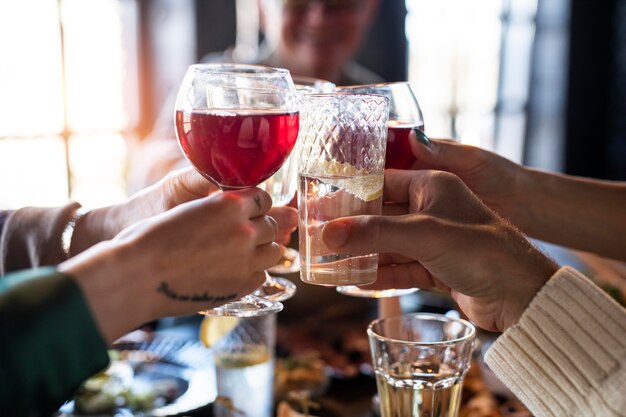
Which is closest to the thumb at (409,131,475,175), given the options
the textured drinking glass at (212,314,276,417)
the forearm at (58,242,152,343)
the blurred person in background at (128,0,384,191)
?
the textured drinking glass at (212,314,276,417)

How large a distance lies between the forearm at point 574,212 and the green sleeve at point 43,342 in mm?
1109

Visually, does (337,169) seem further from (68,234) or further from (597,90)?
(597,90)

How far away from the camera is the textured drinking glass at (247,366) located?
1.50 m

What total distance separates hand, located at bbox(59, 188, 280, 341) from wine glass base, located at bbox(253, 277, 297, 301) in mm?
202

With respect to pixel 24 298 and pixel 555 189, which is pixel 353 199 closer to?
pixel 24 298

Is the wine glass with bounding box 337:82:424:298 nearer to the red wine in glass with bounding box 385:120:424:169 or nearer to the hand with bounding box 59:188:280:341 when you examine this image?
the red wine in glass with bounding box 385:120:424:169

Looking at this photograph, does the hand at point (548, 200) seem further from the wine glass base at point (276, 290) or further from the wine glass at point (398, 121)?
the wine glass base at point (276, 290)

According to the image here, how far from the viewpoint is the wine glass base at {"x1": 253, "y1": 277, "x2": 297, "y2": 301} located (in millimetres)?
1165

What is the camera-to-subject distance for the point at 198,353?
1.88 meters

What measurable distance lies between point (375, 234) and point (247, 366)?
63cm

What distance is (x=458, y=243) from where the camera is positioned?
1.04 metres

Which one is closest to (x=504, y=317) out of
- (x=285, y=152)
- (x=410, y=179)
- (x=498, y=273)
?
(x=498, y=273)

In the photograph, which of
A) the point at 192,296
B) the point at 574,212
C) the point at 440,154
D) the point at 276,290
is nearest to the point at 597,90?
the point at 574,212

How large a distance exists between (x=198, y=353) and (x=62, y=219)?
0.56 metres
